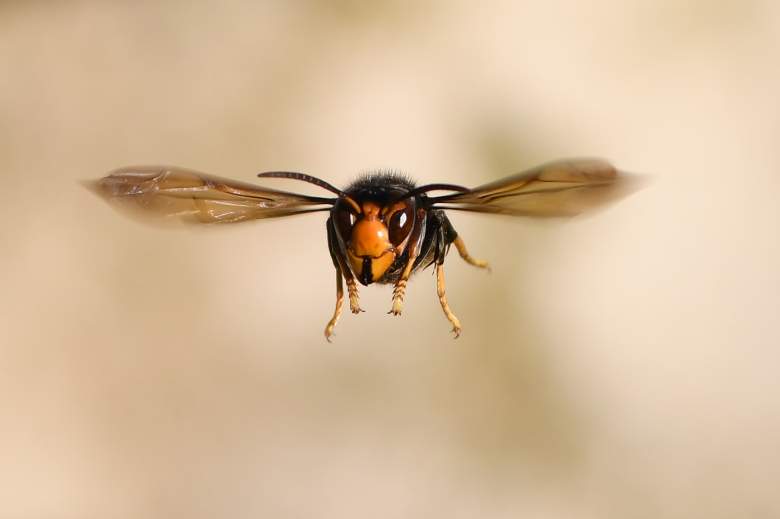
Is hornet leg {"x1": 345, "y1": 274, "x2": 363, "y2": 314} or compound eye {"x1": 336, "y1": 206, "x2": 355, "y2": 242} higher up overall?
compound eye {"x1": 336, "y1": 206, "x2": 355, "y2": 242}

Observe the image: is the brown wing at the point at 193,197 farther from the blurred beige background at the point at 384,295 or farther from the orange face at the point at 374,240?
the blurred beige background at the point at 384,295

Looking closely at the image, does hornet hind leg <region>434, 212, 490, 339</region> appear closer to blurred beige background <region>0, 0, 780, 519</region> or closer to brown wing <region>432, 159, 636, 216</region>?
brown wing <region>432, 159, 636, 216</region>

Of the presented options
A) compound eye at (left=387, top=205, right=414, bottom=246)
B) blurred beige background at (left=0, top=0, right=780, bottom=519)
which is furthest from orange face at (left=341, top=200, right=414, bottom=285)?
blurred beige background at (left=0, top=0, right=780, bottom=519)

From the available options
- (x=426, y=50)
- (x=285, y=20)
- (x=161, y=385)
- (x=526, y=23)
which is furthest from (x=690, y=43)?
(x=161, y=385)

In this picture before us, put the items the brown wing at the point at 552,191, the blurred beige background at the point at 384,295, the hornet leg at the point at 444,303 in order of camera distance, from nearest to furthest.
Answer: the brown wing at the point at 552,191
the hornet leg at the point at 444,303
the blurred beige background at the point at 384,295

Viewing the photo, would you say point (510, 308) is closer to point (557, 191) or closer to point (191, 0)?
point (191, 0)

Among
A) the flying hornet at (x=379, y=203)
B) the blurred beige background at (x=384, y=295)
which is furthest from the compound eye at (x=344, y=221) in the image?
the blurred beige background at (x=384, y=295)
